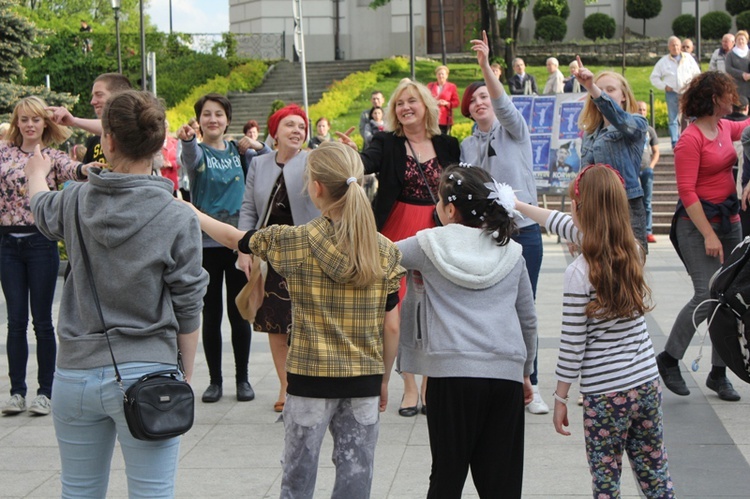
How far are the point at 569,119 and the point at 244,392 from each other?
8.80 meters

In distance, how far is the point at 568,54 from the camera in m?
35.6

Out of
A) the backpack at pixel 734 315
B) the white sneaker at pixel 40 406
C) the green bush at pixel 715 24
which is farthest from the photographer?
the green bush at pixel 715 24

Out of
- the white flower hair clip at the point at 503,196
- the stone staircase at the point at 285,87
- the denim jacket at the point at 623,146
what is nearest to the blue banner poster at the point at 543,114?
the denim jacket at the point at 623,146

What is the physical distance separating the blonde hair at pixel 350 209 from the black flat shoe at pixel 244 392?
298 centimetres

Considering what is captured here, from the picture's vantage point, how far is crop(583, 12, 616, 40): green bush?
1455 inches

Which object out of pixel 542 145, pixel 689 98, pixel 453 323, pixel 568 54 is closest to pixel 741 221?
pixel 689 98

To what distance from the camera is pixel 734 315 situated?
14.3 feet

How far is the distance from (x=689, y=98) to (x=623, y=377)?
296cm

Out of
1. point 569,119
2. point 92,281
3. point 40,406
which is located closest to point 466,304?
point 92,281

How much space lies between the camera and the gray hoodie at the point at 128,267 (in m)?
3.32

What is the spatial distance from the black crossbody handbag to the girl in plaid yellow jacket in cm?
58

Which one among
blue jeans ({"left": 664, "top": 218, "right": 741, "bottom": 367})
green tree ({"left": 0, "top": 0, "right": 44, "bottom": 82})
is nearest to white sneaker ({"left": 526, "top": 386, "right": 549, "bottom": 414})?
blue jeans ({"left": 664, "top": 218, "right": 741, "bottom": 367})

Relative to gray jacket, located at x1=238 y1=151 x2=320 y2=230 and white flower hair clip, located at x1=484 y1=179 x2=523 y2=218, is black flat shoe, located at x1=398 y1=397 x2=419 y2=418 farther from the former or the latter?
white flower hair clip, located at x1=484 y1=179 x2=523 y2=218

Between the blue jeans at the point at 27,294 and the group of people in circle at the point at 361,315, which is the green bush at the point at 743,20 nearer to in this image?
the group of people in circle at the point at 361,315
